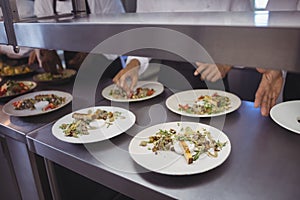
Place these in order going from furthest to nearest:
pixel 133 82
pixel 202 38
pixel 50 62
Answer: pixel 50 62, pixel 133 82, pixel 202 38

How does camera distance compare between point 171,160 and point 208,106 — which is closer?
point 171,160

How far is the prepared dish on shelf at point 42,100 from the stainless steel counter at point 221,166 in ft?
0.65

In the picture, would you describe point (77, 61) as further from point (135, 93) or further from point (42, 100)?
point (135, 93)

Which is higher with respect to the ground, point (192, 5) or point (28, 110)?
point (192, 5)

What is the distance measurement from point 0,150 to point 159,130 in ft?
2.81

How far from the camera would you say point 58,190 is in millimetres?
1169

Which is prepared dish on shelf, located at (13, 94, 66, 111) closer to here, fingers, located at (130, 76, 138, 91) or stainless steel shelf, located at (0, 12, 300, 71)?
fingers, located at (130, 76, 138, 91)

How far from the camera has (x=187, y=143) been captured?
0.82 metres

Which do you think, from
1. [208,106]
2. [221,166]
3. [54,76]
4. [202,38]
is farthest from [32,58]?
[202,38]

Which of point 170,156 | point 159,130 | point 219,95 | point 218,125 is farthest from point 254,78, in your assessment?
point 170,156

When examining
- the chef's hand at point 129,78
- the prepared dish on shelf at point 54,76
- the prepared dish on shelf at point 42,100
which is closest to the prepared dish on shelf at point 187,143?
the chef's hand at point 129,78

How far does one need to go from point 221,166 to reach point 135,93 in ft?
2.16

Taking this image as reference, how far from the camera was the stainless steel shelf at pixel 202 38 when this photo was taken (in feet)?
1.27

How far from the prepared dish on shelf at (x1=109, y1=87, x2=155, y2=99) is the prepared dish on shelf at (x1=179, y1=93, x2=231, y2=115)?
0.73 ft
